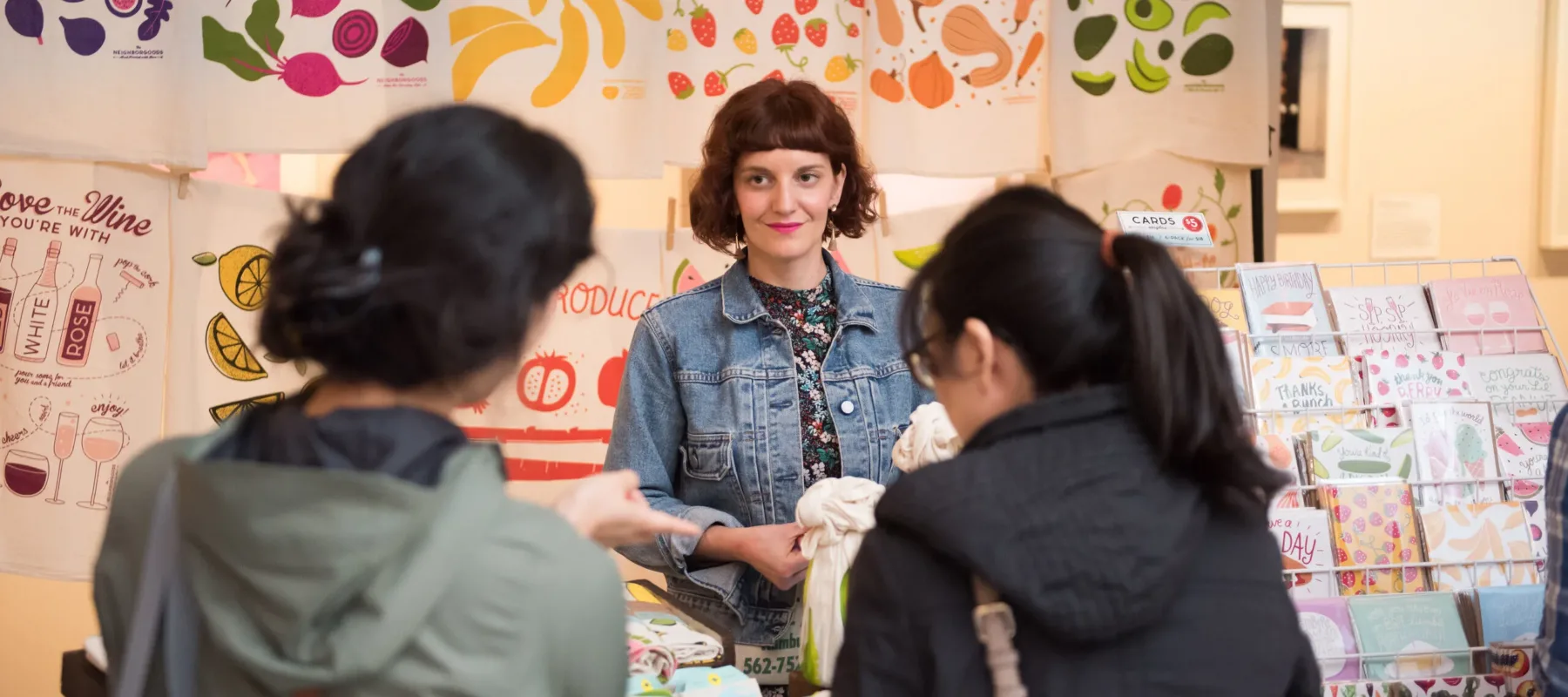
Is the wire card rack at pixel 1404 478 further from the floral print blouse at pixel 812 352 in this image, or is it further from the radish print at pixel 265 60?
the radish print at pixel 265 60

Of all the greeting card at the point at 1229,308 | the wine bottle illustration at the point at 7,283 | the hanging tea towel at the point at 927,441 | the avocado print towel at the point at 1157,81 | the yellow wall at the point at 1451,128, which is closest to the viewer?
the hanging tea towel at the point at 927,441

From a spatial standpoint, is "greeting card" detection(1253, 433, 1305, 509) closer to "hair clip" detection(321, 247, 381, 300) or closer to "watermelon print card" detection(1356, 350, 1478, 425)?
"watermelon print card" detection(1356, 350, 1478, 425)

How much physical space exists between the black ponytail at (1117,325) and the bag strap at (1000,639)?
8.2 inches

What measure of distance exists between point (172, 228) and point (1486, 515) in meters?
2.83

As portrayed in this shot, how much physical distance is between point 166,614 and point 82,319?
7.28 feet

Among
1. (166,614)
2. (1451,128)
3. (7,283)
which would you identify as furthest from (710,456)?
(1451,128)

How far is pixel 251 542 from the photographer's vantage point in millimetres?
891

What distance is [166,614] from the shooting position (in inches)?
37.6

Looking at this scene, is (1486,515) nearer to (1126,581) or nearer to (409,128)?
(1126,581)

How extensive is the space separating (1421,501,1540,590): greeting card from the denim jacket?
2.85 ft

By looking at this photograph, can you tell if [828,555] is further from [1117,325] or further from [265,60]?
[265,60]

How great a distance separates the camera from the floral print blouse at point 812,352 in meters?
2.06

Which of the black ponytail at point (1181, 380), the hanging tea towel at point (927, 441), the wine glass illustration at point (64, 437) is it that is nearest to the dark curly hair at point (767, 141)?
the hanging tea towel at point (927, 441)

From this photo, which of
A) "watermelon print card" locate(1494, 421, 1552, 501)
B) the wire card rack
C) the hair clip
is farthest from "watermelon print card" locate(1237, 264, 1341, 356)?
the hair clip
